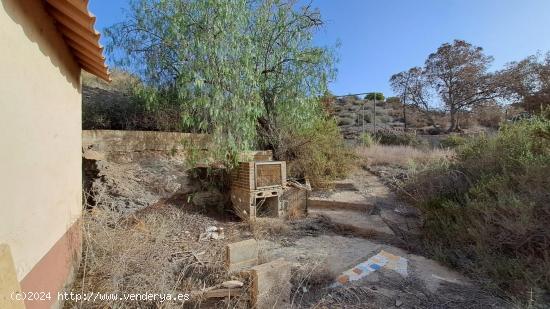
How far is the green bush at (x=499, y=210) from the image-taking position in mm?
2822

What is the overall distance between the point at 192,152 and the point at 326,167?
3392 mm

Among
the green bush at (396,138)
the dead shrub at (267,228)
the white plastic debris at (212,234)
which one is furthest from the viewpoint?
the green bush at (396,138)

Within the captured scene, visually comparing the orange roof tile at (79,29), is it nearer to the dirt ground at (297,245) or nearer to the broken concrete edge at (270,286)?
the dirt ground at (297,245)

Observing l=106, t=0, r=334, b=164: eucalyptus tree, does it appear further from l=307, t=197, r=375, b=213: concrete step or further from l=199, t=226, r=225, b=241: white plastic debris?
l=307, t=197, r=375, b=213: concrete step

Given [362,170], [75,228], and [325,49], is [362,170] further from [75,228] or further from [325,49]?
[75,228]

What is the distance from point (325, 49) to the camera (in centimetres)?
600

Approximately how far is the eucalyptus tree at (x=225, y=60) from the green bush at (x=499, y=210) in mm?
2902

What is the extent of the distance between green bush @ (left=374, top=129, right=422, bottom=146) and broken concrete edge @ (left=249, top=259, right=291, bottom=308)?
995 cm

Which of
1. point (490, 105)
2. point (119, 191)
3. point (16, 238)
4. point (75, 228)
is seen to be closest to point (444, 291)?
point (16, 238)

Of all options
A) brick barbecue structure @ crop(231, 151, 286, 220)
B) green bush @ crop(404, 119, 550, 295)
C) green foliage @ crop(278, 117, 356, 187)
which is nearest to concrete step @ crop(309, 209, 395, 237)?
green bush @ crop(404, 119, 550, 295)

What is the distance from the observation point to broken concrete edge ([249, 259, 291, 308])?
2.52 metres

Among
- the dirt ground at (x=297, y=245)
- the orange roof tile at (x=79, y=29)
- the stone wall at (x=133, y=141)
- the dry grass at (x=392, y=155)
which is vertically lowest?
the dirt ground at (x=297, y=245)

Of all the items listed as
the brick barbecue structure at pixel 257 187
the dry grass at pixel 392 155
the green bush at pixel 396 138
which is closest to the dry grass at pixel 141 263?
the brick barbecue structure at pixel 257 187

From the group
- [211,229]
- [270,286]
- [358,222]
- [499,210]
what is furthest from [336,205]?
[270,286]
